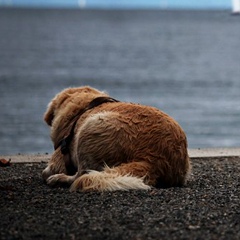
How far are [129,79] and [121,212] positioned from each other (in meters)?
53.3

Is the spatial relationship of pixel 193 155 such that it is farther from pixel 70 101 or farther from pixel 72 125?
pixel 72 125

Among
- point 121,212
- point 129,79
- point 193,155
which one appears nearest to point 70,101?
point 193,155

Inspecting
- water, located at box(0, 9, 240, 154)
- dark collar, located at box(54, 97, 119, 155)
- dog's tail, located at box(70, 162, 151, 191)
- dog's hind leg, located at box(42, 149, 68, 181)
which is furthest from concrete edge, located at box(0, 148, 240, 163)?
water, located at box(0, 9, 240, 154)

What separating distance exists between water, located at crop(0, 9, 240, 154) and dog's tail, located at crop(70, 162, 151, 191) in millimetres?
15502

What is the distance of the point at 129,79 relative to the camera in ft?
198

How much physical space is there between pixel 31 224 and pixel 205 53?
98.3 meters

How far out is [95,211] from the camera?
7383 millimetres

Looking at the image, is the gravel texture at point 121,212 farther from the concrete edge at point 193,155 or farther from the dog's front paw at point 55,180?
the concrete edge at point 193,155

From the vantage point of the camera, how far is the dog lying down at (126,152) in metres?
8.32

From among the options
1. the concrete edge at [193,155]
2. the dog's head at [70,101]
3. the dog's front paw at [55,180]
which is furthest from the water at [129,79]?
the dog's front paw at [55,180]

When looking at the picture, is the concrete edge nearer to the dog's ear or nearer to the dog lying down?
the dog's ear

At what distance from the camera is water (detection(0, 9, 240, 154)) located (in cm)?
3022

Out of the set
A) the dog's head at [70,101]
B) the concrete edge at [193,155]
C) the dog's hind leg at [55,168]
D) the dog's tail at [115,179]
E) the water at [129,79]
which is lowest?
the water at [129,79]

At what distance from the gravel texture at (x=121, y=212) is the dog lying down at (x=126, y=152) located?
0.53ft
